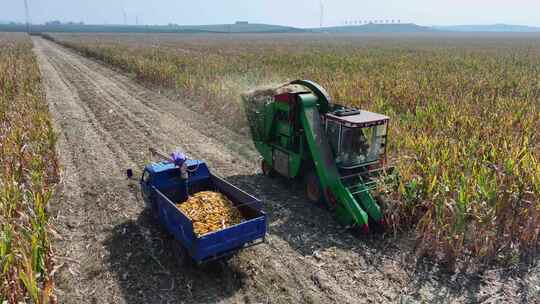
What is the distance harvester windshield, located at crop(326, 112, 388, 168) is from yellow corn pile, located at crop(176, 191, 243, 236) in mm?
2269

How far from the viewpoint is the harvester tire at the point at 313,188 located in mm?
7688

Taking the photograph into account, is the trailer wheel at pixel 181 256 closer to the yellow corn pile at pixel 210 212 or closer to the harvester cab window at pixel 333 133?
the yellow corn pile at pixel 210 212

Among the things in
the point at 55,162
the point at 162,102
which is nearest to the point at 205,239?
the point at 55,162

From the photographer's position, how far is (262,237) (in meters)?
5.84

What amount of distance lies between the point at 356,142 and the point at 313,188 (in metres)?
1.33

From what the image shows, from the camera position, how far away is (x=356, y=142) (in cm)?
725

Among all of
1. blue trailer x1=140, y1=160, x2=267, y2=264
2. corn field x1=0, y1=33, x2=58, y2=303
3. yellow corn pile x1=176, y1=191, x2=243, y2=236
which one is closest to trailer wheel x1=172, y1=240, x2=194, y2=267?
blue trailer x1=140, y1=160, x2=267, y2=264

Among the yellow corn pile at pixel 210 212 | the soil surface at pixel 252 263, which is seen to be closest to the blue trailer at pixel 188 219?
the yellow corn pile at pixel 210 212

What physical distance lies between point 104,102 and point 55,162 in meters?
8.95

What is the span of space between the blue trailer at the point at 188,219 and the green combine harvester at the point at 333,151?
1710 mm

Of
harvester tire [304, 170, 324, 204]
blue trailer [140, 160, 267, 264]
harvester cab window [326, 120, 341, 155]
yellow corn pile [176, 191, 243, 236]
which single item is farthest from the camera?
harvester tire [304, 170, 324, 204]

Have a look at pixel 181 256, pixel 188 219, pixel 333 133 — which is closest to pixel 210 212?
pixel 181 256

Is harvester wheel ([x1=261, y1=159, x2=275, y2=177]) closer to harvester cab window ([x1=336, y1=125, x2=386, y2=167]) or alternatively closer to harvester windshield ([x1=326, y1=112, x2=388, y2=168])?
harvester windshield ([x1=326, y1=112, x2=388, y2=168])

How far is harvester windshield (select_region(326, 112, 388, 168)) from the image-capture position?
23.3 ft
